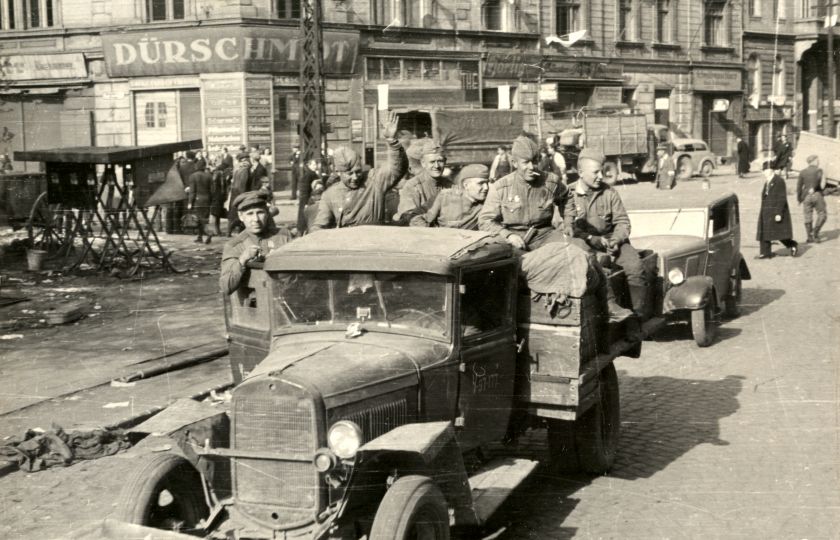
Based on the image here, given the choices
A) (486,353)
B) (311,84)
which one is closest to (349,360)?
(486,353)

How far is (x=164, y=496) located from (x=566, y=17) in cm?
3891

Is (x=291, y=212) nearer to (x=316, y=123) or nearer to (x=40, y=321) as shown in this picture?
(x=316, y=123)

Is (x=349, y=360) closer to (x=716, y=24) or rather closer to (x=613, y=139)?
(x=613, y=139)

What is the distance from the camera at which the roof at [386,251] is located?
5844 mm

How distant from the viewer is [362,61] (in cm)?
3484

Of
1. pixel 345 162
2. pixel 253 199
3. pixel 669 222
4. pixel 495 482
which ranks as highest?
pixel 345 162

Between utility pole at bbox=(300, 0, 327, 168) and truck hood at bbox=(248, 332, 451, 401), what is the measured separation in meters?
18.5

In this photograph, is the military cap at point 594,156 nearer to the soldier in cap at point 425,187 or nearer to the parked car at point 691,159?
the soldier in cap at point 425,187

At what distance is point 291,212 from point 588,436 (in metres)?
21.7

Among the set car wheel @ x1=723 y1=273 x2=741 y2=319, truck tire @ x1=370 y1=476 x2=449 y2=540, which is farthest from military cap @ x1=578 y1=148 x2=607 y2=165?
car wheel @ x1=723 y1=273 x2=741 y2=319

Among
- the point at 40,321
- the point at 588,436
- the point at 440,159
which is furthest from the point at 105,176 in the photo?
the point at 588,436

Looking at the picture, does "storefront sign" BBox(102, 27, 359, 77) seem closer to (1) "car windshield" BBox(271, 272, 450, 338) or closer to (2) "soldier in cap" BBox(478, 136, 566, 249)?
(2) "soldier in cap" BBox(478, 136, 566, 249)

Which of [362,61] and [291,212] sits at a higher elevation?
[362,61]

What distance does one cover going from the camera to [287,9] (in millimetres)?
32938
